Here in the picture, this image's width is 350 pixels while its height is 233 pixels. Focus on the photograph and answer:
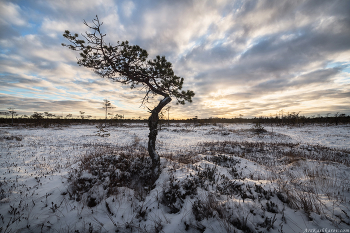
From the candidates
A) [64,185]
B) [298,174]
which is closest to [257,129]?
[298,174]

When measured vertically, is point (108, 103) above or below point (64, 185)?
above

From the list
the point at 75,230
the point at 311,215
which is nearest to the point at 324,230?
the point at 311,215

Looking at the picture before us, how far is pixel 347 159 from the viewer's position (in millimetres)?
7957

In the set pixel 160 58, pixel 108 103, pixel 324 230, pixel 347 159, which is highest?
pixel 108 103

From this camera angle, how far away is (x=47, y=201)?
367cm

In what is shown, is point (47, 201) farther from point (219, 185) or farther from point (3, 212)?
point (219, 185)

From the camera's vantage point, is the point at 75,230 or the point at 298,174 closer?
the point at 75,230

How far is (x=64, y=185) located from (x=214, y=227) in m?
4.96

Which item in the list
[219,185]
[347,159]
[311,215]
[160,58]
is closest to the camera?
[311,215]

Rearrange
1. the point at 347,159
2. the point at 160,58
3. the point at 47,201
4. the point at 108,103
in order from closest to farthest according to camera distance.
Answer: the point at 47,201
the point at 160,58
the point at 347,159
the point at 108,103

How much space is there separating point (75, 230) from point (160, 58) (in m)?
5.33

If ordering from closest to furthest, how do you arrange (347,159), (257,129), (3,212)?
(3,212), (347,159), (257,129)

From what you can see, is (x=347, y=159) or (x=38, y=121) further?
(x=38, y=121)

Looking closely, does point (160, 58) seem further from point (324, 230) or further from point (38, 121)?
point (38, 121)
